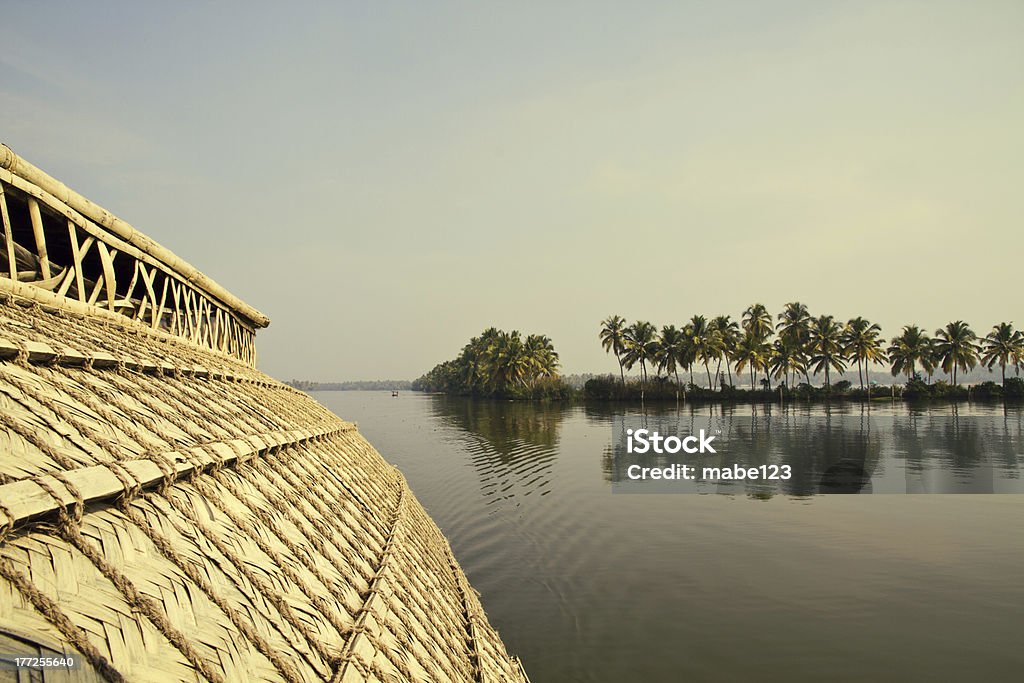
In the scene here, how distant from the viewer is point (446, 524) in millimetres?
14211

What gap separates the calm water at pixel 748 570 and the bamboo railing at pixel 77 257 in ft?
21.0

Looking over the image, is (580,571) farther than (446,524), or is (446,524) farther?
(446,524)

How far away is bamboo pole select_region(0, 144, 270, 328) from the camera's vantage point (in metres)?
4.45

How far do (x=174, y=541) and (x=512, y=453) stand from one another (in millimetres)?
23353

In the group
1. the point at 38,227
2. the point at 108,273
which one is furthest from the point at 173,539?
the point at 108,273

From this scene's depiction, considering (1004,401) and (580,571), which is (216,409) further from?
(1004,401)

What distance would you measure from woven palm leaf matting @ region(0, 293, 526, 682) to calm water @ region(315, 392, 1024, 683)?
387cm

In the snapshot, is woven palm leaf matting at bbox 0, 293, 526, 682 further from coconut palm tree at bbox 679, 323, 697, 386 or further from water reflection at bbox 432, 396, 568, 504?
coconut palm tree at bbox 679, 323, 697, 386

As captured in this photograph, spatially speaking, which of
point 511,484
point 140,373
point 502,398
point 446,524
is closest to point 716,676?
point 140,373

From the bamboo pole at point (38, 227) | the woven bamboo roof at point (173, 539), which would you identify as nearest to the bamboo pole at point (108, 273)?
the woven bamboo roof at point (173, 539)

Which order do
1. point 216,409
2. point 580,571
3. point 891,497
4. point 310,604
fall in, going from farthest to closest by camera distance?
point 891,497, point 580,571, point 216,409, point 310,604

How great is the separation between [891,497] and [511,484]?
10.8 m

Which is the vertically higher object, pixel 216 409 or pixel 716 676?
pixel 216 409

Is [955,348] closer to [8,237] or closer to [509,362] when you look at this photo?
[509,362]
